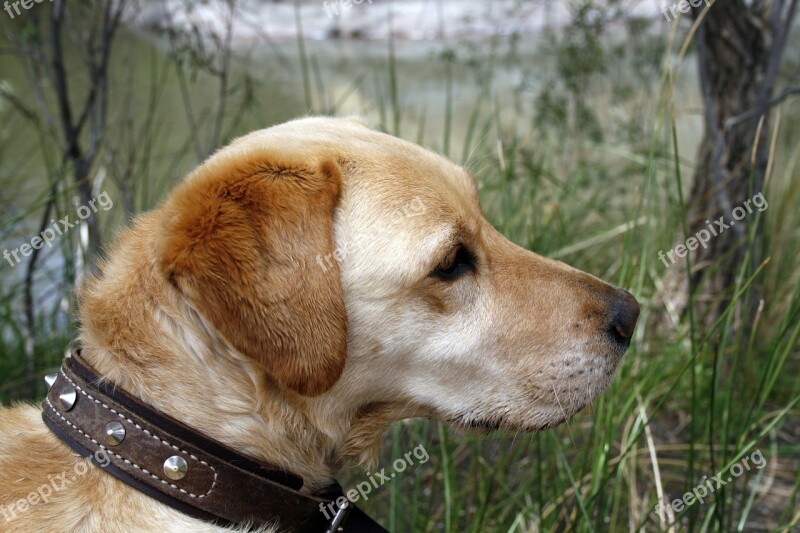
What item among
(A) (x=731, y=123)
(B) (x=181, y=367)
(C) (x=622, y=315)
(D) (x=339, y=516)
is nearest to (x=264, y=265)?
(B) (x=181, y=367)

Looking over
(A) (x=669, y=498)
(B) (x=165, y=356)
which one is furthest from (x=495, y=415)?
(A) (x=669, y=498)

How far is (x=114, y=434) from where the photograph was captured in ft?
6.04

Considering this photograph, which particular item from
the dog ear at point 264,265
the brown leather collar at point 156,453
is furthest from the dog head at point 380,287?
the brown leather collar at point 156,453

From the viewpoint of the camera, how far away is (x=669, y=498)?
3.33 meters

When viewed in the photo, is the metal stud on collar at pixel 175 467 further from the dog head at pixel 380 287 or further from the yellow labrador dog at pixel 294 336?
the dog head at pixel 380 287

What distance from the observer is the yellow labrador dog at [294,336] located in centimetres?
187

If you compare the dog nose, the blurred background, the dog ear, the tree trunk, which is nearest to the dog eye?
the dog ear

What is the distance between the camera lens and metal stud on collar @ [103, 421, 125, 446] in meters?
1.84

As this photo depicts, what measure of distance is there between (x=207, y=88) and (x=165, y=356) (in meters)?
7.76

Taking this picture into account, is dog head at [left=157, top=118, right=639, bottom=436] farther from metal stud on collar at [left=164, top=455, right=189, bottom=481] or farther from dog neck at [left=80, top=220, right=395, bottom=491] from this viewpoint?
metal stud on collar at [left=164, top=455, right=189, bottom=481]

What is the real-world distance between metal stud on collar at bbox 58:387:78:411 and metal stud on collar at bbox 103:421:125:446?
13 centimetres

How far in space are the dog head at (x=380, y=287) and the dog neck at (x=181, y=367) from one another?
0.26 feet

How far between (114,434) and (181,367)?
0.23 meters

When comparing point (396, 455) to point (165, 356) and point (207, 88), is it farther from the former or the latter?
point (207, 88)
